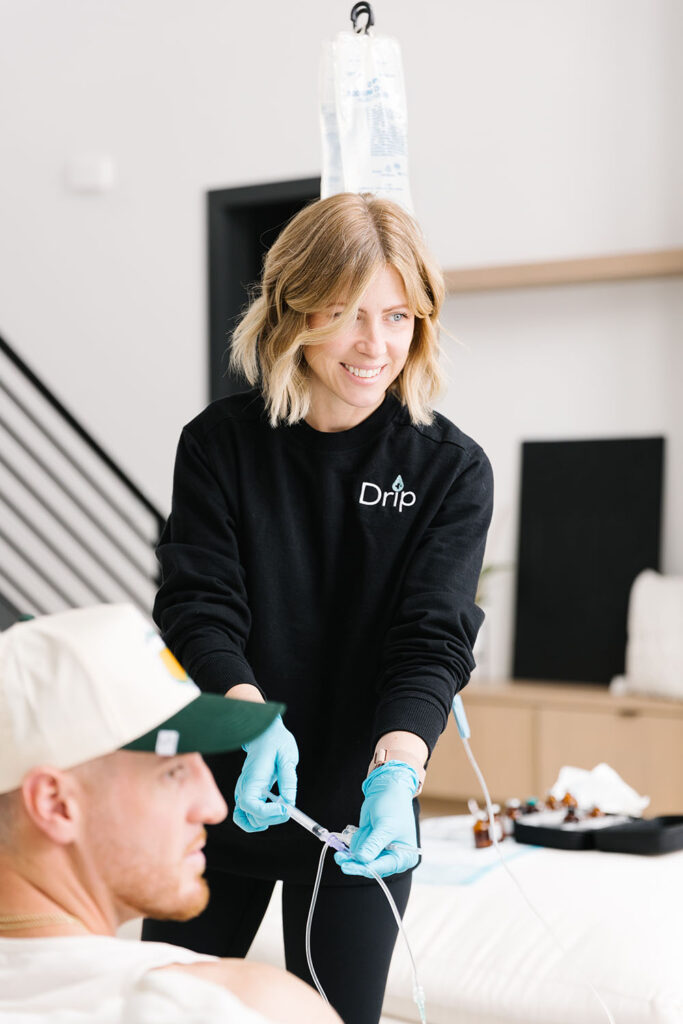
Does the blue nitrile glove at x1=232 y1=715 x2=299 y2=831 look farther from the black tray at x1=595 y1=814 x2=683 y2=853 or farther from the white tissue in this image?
the white tissue

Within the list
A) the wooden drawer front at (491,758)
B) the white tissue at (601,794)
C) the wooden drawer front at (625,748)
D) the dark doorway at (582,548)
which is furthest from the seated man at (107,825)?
the dark doorway at (582,548)

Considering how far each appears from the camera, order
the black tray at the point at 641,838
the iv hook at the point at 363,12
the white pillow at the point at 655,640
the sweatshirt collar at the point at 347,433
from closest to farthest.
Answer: the sweatshirt collar at the point at 347,433 → the iv hook at the point at 363,12 → the black tray at the point at 641,838 → the white pillow at the point at 655,640

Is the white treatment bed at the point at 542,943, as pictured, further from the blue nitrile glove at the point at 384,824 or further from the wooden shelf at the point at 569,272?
the wooden shelf at the point at 569,272

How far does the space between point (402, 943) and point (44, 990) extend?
1.36 meters

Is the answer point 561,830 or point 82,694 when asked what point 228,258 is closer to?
point 561,830

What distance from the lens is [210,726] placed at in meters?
0.97

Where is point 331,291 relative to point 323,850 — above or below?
above

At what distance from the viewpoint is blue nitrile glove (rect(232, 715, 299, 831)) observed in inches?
54.2

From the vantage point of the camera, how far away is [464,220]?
4.82m

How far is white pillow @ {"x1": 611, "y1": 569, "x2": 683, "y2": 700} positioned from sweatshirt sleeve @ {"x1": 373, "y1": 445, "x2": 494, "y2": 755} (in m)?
2.75

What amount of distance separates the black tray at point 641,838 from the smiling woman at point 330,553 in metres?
1.11

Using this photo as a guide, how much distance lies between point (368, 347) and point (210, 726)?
0.62 metres

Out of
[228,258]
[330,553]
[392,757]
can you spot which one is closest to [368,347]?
[330,553]

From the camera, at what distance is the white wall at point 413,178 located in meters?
4.52
